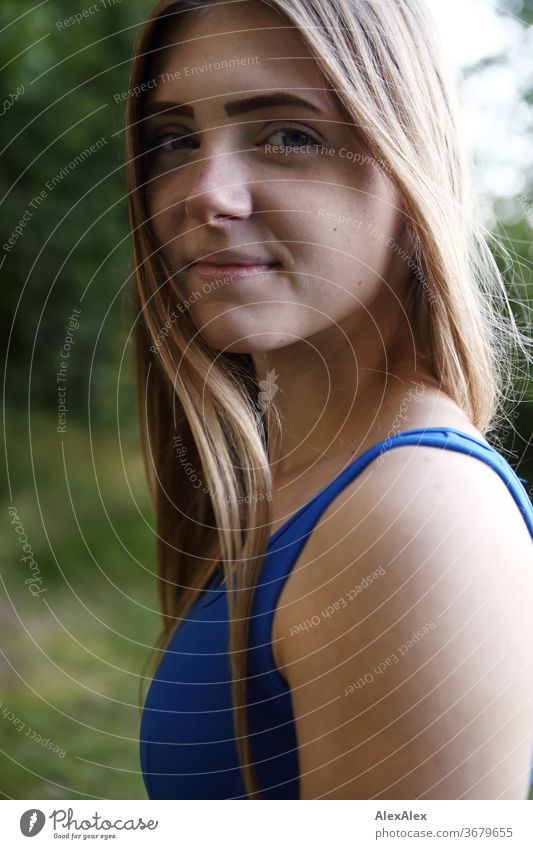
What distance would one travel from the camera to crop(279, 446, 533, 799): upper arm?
1.25ft

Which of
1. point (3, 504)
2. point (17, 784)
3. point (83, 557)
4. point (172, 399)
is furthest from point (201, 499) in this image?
point (3, 504)

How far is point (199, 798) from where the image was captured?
0.53 meters

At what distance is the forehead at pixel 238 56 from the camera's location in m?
0.45

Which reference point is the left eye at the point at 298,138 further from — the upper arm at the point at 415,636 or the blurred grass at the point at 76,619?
the blurred grass at the point at 76,619

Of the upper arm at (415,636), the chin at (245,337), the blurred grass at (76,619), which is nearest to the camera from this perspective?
the upper arm at (415,636)

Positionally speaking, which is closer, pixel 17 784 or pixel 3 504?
pixel 17 784

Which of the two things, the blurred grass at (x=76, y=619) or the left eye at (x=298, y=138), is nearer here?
the left eye at (x=298, y=138)

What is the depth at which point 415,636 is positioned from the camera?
377 mm

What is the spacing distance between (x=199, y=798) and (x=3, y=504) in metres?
1.30

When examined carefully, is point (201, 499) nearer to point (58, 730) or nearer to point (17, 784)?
point (17, 784)

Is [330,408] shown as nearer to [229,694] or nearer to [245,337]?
[245,337]
